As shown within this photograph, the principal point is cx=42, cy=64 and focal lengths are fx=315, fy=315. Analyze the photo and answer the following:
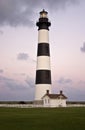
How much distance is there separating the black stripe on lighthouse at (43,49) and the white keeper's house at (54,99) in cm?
657

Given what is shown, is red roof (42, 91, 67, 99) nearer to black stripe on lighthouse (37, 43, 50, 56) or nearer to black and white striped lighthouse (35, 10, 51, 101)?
black and white striped lighthouse (35, 10, 51, 101)

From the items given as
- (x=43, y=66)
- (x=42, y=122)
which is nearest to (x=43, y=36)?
(x=43, y=66)

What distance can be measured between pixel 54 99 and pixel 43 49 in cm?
913

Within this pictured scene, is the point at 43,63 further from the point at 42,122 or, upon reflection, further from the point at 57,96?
the point at 42,122

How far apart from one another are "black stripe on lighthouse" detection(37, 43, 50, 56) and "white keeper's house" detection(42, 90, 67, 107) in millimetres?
6567

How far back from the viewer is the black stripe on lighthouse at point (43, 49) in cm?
5297

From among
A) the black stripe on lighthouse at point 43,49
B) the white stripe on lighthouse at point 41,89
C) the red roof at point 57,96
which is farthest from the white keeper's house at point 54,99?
the black stripe on lighthouse at point 43,49

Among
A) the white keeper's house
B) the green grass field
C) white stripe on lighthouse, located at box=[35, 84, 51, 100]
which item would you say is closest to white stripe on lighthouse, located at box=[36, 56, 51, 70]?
white stripe on lighthouse, located at box=[35, 84, 51, 100]

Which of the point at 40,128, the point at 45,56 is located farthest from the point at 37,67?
the point at 40,128

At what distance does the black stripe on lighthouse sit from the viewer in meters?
53.0

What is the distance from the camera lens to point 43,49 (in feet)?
174

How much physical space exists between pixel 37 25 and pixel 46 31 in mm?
2262

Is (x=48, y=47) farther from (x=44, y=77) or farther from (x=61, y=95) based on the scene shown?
(x=61, y=95)

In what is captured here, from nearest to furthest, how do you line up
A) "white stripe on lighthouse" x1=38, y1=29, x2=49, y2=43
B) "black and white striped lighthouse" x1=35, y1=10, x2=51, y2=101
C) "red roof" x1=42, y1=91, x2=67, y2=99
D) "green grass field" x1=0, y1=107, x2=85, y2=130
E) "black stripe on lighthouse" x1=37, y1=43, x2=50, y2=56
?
1. "green grass field" x1=0, y1=107, x2=85, y2=130
2. "black and white striped lighthouse" x1=35, y1=10, x2=51, y2=101
3. "black stripe on lighthouse" x1=37, y1=43, x2=50, y2=56
4. "red roof" x1=42, y1=91, x2=67, y2=99
5. "white stripe on lighthouse" x1=38, y1=29, x2=49, y2=43
